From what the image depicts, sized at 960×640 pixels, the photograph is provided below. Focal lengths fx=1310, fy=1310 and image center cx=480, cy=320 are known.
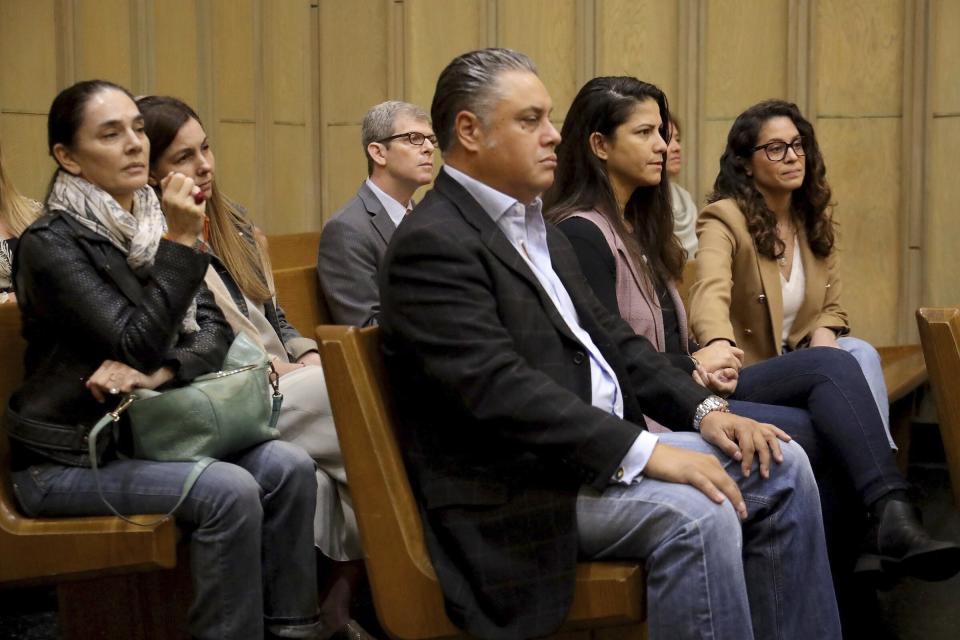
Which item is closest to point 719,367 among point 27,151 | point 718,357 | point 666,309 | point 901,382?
point 718,357

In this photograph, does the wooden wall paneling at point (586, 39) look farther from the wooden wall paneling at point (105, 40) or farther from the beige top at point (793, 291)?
the beige top at point (793, 291)

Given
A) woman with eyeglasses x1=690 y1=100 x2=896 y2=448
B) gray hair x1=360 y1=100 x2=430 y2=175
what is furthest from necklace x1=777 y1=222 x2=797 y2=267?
gray hair x1=360 y1=100 x2=430 y2=175

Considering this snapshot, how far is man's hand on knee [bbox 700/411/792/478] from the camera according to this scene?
240cm

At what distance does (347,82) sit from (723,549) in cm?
414

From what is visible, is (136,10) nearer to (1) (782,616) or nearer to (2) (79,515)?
(2) (79,515)

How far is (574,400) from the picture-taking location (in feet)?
7.20

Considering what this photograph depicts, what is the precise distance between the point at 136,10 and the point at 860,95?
2902mm

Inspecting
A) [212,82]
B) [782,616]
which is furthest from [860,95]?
[782,616]

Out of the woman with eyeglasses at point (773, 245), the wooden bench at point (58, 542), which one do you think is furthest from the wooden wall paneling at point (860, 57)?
the wooden bench at point (58, 542)

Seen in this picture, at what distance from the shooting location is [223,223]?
330cm

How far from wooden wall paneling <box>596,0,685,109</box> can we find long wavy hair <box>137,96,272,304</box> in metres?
2.66

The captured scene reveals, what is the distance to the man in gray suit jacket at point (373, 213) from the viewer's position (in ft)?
11.7

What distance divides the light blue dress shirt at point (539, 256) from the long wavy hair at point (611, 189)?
680 millimetres

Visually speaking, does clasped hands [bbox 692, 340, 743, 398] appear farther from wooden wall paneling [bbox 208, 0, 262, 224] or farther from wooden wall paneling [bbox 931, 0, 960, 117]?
wooden wall paneling [bbox 208, 0, 262, 224]
